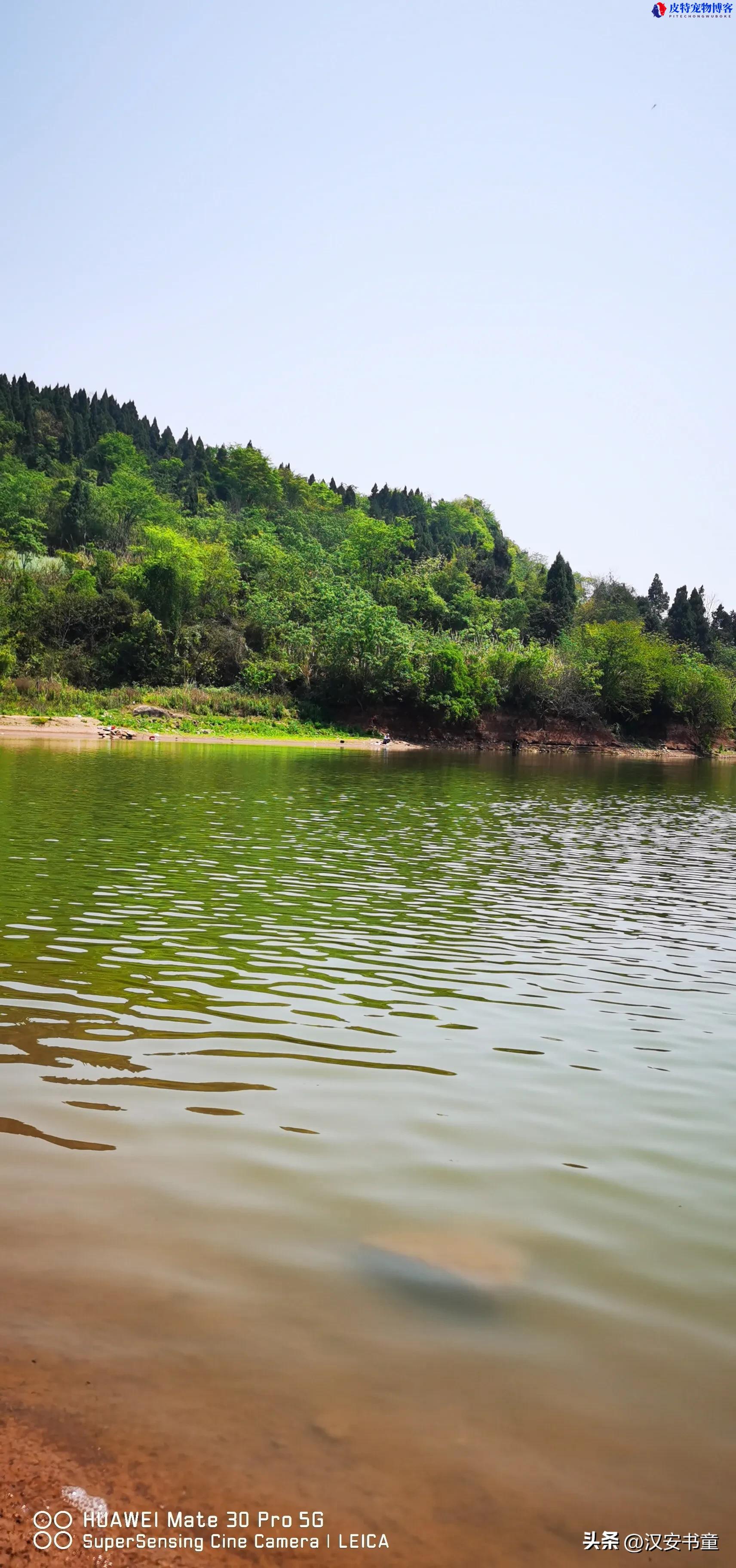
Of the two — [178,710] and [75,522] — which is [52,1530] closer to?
[178,710]

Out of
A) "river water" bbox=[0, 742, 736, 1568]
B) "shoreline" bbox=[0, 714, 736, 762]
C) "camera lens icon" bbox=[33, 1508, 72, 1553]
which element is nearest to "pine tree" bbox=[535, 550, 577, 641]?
"shoreline" bbox=[0, 714, 736, 762]

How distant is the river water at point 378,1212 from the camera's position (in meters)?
3.03

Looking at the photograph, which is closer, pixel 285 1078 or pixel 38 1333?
pixel 38 1333

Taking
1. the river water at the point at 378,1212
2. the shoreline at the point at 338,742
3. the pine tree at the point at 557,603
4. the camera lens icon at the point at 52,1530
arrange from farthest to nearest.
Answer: the pine tree at the point at 557,603
the shoreline at the point at 338,742
the river water at the point at 378,1212
the camera lens icon at the point at 52,1530

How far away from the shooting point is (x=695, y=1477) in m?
3.06

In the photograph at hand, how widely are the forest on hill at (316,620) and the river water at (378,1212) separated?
4773cm

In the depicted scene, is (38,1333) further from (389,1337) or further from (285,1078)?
(285,1078)

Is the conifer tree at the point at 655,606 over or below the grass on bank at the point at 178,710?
over

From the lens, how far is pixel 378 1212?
4.68m

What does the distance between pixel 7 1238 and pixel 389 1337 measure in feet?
5.16

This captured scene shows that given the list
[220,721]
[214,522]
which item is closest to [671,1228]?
[220,721]

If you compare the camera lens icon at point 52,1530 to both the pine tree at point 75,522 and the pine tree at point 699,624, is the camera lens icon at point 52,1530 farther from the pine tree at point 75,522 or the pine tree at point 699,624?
the pine tree at point 699,624

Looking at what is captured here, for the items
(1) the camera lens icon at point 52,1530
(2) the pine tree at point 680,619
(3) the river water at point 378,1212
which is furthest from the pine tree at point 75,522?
(1) the camera lens icon at point 52,1530

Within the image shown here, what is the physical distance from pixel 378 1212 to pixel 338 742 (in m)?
55.9
